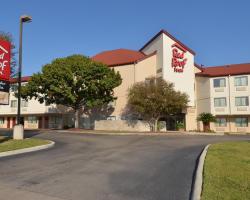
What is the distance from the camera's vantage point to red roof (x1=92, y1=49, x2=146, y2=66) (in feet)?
148

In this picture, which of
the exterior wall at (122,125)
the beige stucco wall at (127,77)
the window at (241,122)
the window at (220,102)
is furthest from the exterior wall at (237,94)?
the exterior wall at (122,125)

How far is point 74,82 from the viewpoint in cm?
3834

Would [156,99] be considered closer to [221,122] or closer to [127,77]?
[127,77]

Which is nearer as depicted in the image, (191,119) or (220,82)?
(191,119)

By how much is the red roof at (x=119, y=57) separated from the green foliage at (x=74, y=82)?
227 inches

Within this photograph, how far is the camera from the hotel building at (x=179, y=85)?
4412cm

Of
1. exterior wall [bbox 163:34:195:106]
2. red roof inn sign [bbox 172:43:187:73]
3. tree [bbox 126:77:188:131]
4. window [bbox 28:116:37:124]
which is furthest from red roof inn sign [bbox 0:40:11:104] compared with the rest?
window [bbox 28:116:37:124]

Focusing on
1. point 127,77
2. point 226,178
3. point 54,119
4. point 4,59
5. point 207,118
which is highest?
point 127,77

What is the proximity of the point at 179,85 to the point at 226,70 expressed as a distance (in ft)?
32.3

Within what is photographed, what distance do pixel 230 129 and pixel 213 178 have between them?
42578 millimetres

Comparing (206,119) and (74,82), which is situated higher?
(74,82)

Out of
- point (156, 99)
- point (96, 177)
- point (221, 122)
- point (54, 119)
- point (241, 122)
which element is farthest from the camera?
point (54, 119)

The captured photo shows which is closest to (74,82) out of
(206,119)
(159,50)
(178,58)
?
(159,50)

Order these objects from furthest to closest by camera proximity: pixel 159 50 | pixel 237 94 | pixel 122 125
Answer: pixel 237 94
pixel 159 50
pixel 122 125
